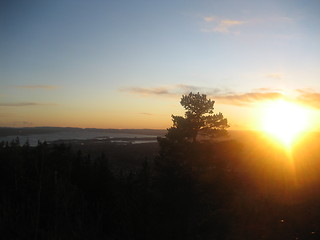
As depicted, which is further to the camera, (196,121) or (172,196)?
(196,121)

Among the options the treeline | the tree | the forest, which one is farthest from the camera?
the tree

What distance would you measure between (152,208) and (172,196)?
905mm

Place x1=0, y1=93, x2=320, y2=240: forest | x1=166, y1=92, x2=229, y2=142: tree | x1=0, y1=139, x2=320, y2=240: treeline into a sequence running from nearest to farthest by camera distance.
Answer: x1=0, y1=139, x2=320, y2=240: treeline → x1=0, y1=93, x2=320, y2=240: forest → x1=166, y1=92, x2=229, y2=142: tree

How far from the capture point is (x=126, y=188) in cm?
1684

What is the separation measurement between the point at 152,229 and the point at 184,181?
223 centimetres

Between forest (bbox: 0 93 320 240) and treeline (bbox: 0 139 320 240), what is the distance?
0.12ft

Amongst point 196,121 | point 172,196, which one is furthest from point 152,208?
point 196,121

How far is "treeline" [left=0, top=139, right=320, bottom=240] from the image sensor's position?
29.0ft

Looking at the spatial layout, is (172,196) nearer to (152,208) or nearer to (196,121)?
(152,208)

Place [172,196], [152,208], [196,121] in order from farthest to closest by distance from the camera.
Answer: [196,121], [152,208], [172,196]

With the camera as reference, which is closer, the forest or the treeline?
the treeline

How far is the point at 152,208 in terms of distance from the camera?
11008 millimetres

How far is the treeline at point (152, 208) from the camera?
8828 mm

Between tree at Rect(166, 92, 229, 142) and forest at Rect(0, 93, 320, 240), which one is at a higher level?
tree at Rect(166, 92, 229, 142)
